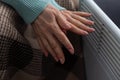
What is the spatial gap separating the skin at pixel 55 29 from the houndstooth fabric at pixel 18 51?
0.06 m

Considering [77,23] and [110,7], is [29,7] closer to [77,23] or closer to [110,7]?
[77,23]

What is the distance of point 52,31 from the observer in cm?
54

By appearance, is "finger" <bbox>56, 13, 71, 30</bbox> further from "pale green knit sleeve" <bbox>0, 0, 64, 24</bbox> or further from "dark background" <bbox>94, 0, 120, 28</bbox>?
"dark background" <bbox>94, 0, 120, 28</bbox>

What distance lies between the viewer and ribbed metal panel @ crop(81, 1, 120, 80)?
57 centimetres

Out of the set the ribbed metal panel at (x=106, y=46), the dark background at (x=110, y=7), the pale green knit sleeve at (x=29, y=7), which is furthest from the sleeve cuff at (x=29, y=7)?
the dark background at (x=110, y=7)

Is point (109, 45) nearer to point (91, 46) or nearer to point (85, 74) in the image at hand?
point (91, 46)

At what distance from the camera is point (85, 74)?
2.73 ft

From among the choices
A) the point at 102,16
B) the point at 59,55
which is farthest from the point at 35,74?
the point at 102,16

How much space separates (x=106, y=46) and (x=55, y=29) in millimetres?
170

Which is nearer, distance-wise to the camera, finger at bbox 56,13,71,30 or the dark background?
finger at bbox 56,13,71,30

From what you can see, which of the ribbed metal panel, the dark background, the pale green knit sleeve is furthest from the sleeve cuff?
the dark background

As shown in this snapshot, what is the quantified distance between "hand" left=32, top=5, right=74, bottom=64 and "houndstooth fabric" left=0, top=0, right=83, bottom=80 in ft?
0.20

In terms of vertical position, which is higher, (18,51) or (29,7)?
(29,7)

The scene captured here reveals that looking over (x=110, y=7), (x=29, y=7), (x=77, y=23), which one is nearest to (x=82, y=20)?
(x=77, y=23)
